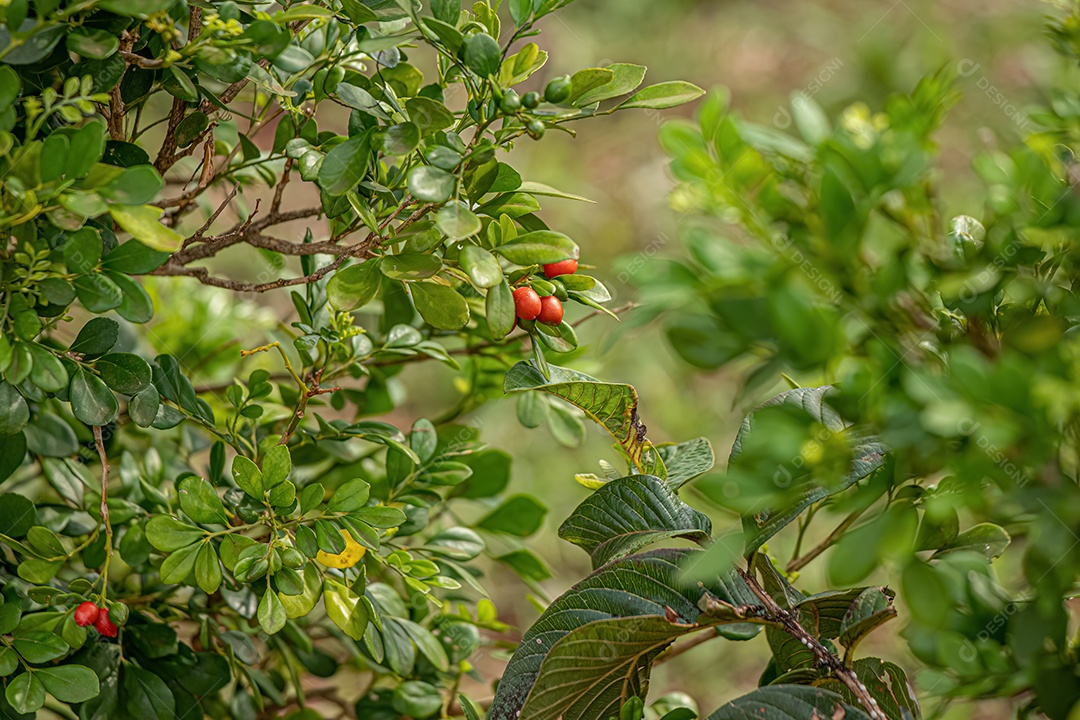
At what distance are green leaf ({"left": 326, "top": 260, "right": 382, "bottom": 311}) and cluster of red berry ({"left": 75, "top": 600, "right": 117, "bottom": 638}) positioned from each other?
30 centimetres

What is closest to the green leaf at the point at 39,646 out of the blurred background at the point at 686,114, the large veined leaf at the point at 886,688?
the large veined leaf at the point at 886,688

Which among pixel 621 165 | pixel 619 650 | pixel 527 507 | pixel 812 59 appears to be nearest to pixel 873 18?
pixel 812 59

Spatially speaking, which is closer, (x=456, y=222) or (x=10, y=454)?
(x=456, y=222)

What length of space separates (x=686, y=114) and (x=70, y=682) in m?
3.01

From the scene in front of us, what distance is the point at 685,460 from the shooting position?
2.45 feet

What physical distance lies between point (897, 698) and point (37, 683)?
2.00 ft

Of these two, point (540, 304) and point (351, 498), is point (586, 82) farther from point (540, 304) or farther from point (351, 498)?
point (351, 498)

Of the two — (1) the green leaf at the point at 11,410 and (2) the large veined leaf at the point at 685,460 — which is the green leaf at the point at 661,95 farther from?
(1) the green leaf at the point at 11,410

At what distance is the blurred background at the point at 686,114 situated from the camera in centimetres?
226

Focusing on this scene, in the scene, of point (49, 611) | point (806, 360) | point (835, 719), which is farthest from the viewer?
point (49, 611)

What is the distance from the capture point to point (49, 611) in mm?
648

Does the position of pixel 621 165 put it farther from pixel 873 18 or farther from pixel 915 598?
pixel 915 598

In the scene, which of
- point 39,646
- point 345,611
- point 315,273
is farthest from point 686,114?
point 39,646

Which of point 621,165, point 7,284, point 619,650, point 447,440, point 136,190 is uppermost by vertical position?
point 136,190
